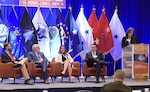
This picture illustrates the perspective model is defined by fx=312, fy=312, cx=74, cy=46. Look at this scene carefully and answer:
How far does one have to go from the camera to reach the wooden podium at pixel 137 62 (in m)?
8.24

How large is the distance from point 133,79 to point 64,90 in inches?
96.2

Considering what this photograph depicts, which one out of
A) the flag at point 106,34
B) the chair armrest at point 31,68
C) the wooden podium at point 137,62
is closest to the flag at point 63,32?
the flag at point 106,34

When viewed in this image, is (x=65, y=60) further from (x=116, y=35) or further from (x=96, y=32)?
(x=116, y=35)

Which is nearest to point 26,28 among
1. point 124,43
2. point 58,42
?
point 58,42

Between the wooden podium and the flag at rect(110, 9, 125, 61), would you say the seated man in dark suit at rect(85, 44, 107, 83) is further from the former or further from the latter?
the flag at rect(110, 9, 125, 61)

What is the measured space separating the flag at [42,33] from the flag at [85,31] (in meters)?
1.11

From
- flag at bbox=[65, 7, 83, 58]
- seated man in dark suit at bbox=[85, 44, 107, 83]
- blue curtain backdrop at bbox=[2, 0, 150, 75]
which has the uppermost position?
blue curtain backdrop at bbox=[2, 0, 150, 75]

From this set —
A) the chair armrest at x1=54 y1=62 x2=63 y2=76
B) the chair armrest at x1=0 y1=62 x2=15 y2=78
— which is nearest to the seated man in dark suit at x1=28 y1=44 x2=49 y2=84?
the chair armrest at x1=54 y1=62 x2=63 y2=76

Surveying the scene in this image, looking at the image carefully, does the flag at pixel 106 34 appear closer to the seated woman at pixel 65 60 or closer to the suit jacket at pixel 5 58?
the seated woman at pixel 65 60

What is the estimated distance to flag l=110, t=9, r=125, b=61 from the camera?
10312 mm

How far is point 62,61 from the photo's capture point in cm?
816

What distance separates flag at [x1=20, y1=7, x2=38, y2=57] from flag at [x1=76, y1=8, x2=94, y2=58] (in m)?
A: 1.54

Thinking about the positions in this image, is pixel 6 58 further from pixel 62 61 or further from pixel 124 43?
pixel 124 43

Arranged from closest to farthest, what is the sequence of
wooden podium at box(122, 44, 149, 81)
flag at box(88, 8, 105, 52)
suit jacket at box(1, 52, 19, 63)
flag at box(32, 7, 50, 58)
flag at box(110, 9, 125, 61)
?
suit jacket at box(1, 52, 19, 63)
wooden podium at box(122, 44, 149, 81)
flag at box(32, 7, 50, 58)
flag at box(88, 8, 105, 52)
flag at box(110, 9, 125, 61)
